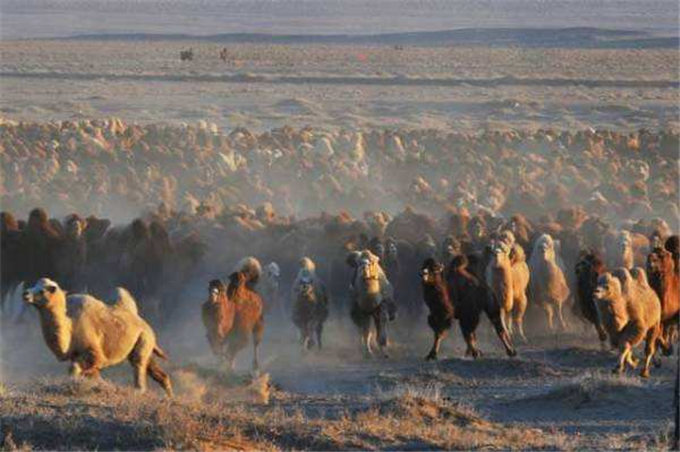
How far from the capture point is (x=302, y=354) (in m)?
19.6

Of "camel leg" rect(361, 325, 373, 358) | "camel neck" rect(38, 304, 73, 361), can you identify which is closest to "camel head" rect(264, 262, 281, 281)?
"camel leg" rect(361, 325, 373, 358)

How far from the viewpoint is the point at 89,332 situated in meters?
15.5

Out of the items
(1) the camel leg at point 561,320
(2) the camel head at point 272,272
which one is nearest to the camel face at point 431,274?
(1) the camel leg at point 561,320

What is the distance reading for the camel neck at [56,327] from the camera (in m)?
15.4

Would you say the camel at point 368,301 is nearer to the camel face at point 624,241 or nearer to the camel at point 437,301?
the camel at point 437,301

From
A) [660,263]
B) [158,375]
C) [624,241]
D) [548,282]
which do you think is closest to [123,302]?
[158,375]

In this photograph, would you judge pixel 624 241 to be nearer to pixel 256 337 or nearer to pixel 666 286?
pixel 666 286

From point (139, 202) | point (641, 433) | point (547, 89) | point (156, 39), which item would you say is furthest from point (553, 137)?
point (156, 39)

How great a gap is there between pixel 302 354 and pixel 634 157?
18.5 meters

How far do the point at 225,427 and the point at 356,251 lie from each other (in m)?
8.36

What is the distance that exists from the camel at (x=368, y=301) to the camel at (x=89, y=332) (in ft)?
13.3

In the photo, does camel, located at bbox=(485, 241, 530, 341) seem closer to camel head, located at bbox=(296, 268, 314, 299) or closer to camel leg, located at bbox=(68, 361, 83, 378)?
camel head, located at bbox=(296, 268, 314, 299)

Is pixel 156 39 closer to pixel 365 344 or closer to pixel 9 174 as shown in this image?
pixel 9 174

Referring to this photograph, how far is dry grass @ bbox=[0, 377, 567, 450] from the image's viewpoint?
483 inches
